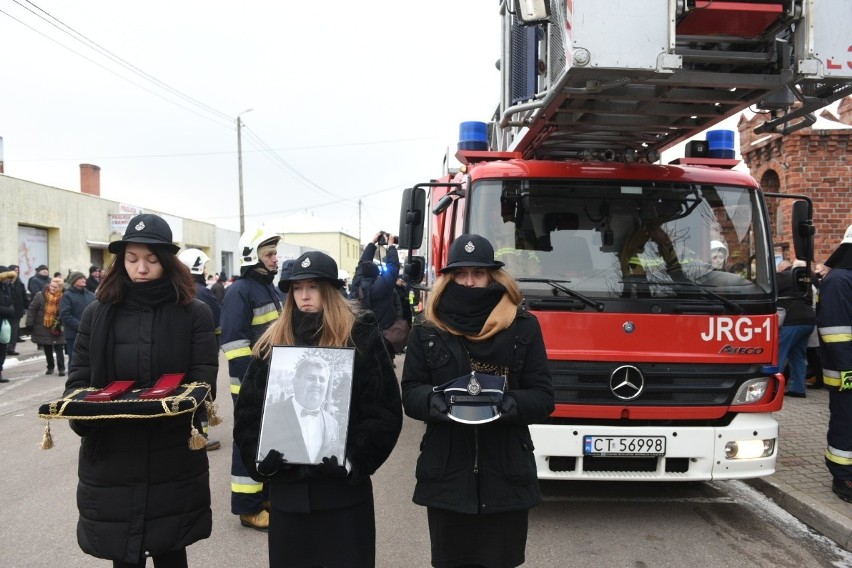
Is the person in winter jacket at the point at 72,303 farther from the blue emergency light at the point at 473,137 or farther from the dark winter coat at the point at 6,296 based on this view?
the blue emergency light at the point at 473,137

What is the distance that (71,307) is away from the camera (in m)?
10.0

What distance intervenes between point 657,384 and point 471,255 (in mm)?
2116

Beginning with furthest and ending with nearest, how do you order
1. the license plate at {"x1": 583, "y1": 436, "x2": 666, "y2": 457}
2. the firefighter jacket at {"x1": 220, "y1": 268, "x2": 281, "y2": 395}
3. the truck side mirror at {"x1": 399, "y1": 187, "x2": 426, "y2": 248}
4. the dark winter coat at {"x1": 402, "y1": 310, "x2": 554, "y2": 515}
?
the truck side mirror at {"x1": 399, "y1": 187, "x2": 426, "y2": 248} → the firefighter jacket at {"x1": 220, "y1": 268, "x2": 281, "y2": 395} → the license plate at {"x1": 583, "y1": 436, "x2": 666, "y2": 457} → the dark winter coat at {"x1": 402, "y1": 310, "x2": 554, "y2": 515}

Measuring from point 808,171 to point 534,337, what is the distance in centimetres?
935

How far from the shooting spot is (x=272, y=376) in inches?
92.1

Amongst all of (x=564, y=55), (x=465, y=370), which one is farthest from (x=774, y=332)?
(x=465, y=370)

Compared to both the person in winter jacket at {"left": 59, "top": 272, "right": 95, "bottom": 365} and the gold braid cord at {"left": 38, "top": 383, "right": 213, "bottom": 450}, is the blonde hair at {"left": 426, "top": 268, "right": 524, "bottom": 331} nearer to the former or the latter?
the gold braid cord at {"left": 38, "top": 383, "right": 213, "bottom": 450}

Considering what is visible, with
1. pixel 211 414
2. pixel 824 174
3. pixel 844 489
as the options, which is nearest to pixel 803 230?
pixel 844 489

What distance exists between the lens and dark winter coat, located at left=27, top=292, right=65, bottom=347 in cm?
1103

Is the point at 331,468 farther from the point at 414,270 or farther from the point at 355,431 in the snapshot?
the point at 414,270

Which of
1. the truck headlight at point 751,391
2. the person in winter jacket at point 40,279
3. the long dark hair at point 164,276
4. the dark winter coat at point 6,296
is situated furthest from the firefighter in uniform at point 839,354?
the person in winter jacket at point 40,279

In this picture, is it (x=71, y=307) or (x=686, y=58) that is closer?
(x=686, y=58)

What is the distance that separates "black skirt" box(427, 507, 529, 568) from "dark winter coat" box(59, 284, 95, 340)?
9342 mm

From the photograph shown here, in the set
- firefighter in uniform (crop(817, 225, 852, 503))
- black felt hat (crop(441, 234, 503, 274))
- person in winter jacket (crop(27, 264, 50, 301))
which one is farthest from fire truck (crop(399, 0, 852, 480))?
person in winter jacket (crop(27, 264, 50, 301))
